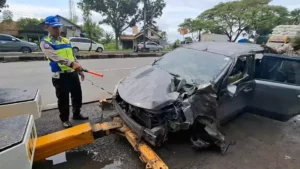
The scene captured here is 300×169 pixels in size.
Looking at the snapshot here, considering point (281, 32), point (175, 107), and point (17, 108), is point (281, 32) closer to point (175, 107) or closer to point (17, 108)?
point (175, 107)

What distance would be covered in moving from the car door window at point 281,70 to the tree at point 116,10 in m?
31.6

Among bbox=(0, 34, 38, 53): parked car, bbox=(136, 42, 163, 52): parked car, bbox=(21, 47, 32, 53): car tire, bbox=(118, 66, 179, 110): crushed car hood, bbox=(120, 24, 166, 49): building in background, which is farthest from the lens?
bbox=(120, 24, 166, 49): building in background

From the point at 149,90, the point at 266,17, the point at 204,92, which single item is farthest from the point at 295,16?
the point at 149,90

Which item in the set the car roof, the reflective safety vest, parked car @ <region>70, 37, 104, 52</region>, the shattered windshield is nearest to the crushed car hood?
the shattered windshield

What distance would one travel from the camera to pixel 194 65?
3529 millimetres

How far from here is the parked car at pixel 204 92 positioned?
8.66 ft

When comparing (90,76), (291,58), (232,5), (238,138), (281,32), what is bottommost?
(238,138)

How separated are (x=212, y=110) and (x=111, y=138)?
1.56 meters

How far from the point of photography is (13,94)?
2873 millimetres

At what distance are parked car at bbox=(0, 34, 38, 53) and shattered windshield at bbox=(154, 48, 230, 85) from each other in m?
16.8

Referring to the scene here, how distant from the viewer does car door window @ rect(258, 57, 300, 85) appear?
3809 millimetres

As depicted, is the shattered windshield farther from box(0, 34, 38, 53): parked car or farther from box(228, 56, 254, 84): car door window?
box(0, 34, 38, 53): parked car

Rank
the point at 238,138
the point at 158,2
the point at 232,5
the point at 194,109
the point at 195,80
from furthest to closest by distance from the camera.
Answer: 1. the point at 158,2
2. the point at 232,5
3. the point at 238,138
4. the point at 195,80
5. the point at 194,109

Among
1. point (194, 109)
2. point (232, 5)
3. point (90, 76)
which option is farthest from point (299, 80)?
point (232, 5)
